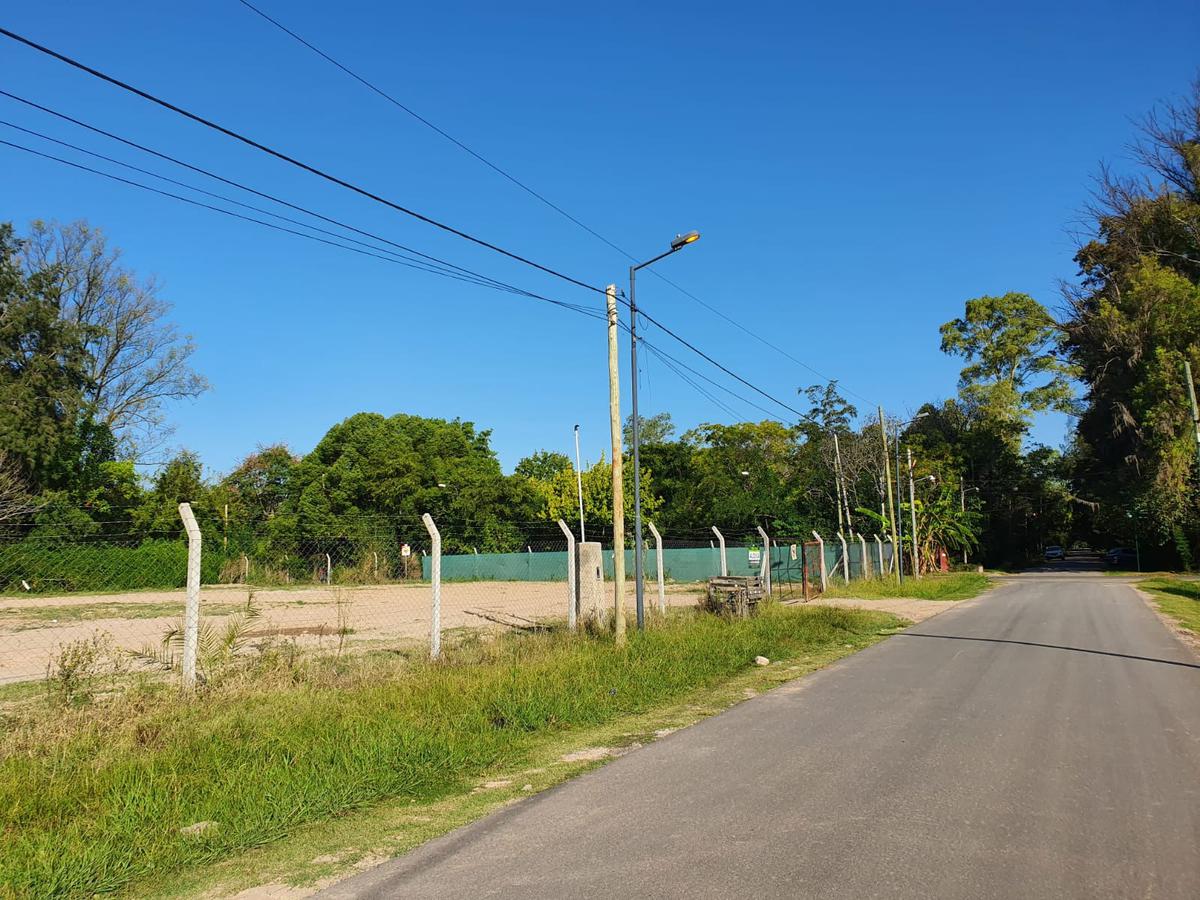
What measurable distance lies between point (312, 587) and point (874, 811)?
34.4 m

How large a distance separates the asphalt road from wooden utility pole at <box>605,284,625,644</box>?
373 cm

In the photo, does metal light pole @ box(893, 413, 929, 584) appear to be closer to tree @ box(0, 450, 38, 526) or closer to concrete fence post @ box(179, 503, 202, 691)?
concrete fence post @ box(179, 503, 202, 691)

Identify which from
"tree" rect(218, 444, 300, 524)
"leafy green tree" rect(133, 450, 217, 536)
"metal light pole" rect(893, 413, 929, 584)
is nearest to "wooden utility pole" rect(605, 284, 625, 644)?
"metal light pole" rect(893, 413, 929, 584)

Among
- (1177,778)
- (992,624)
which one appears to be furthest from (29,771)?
(992,624)

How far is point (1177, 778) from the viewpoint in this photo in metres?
5.96

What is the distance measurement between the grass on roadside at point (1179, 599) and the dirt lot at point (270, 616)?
39.9ft

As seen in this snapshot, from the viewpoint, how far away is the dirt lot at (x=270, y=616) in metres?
14.1

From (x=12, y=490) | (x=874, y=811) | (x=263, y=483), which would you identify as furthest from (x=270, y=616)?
(x=263, y=483)

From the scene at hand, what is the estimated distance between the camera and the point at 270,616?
2000 cm

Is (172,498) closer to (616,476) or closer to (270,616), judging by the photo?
(270,616)

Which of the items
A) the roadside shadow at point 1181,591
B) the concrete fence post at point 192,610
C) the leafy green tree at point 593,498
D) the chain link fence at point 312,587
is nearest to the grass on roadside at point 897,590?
the chain link fence at point 312,587

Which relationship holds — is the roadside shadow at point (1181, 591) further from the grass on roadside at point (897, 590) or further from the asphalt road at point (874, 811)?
the asphalt road at point (874, 811)

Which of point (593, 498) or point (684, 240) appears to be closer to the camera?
point (684, 240)

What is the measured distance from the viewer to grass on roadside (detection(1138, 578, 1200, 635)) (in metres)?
18.3
